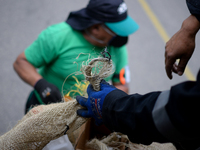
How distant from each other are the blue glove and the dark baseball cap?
72cm

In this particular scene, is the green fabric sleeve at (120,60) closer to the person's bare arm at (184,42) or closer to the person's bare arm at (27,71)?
the person's bare arm at (27,71)


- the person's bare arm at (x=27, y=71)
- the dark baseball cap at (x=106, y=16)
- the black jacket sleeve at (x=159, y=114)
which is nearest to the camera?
the black jacket sleeve at (x=159, y=114)

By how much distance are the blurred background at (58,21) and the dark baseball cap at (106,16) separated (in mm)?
1690

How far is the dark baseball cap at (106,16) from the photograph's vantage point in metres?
1.46

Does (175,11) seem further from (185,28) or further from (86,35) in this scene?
(185,28)

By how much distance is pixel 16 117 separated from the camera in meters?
2.58

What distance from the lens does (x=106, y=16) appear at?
148 centimetres

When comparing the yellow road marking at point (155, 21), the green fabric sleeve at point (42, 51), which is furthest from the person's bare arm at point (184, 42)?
the yellow road marking at point (155, 21)

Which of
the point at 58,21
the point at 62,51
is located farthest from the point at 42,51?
the point at 58,21

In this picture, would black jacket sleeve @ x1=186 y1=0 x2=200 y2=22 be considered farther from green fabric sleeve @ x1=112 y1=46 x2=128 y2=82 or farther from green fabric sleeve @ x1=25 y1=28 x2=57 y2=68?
green fabric sleeve @ x1=25 y1=28 x2=57 y2=68

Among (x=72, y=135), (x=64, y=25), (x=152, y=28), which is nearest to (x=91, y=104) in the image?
(x=72, y=135)

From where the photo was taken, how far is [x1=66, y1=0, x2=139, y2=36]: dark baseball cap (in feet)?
4.81

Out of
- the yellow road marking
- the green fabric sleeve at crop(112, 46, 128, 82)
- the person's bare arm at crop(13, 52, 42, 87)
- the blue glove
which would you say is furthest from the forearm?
the yellow road marking

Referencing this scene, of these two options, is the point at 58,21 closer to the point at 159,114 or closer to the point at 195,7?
the point at 195,7
